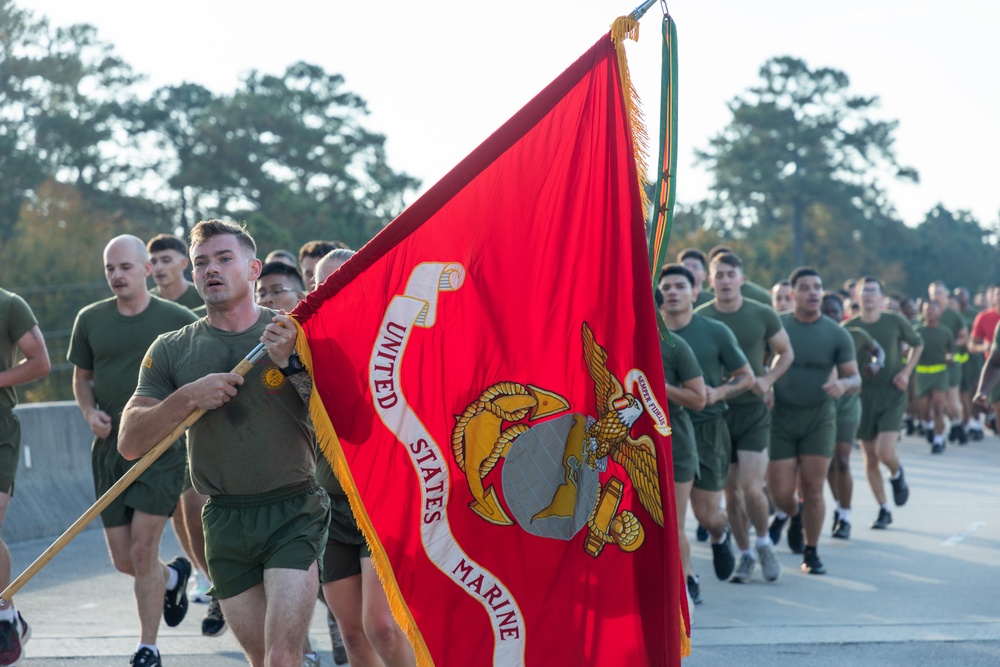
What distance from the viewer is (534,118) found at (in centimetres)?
562

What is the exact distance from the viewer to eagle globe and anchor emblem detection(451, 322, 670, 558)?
5.41m

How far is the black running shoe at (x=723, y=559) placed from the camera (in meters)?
9.98

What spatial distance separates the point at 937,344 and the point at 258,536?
18262 millimetres

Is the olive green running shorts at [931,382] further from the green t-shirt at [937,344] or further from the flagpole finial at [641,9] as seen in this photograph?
the flagpole finial at [641,9]

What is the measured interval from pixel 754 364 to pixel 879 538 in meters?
2.31

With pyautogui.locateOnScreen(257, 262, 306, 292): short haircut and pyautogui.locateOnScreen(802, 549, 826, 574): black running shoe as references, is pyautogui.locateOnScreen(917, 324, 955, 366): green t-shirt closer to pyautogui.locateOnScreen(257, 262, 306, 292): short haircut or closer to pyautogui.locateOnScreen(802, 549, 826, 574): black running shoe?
pyautogui.locateOnScreen(802, 549, 826, 574): black running shoe

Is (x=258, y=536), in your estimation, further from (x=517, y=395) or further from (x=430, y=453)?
(x=517, y=395)

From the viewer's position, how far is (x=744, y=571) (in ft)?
33.4

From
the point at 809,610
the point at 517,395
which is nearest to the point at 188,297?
the point at 809,610

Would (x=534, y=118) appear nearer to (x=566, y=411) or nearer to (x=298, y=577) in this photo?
(x=566, y=411)

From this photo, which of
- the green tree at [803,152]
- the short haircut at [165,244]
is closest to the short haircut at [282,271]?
the short haircut at [165,244]

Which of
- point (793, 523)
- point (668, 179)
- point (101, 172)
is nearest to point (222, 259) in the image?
point (668, 179)

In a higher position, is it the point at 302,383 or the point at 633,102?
the point at 633,102

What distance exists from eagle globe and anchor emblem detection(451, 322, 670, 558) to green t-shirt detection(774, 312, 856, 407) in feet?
20.1
